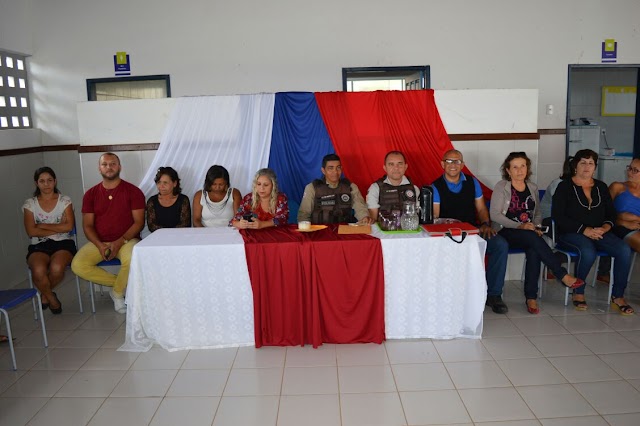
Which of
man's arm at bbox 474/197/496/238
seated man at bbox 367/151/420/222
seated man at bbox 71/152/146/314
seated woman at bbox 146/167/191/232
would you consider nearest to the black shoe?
man's arm at bbox 474/197/496/238

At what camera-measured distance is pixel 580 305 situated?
12.0 feet

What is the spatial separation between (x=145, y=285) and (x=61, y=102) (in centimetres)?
325

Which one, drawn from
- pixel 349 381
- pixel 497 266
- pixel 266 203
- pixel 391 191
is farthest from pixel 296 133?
pixel 349 381

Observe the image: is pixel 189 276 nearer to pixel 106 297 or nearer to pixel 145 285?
pixel 145 285

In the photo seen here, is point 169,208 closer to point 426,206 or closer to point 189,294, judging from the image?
point 189,294

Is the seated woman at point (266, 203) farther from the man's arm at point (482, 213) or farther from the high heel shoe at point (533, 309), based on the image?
the high heel shoe at point (533, 309)

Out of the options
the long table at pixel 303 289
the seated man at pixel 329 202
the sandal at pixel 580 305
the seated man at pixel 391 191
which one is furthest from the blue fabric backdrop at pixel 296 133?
the sandal at pixel 580 305

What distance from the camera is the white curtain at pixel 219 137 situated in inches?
160

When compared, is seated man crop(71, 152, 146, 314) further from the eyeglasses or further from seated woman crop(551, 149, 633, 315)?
seated woman crop(551, 149, 633, 315)

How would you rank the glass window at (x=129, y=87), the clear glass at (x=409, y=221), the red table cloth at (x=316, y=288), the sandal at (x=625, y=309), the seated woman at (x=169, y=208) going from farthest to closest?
the glass window at (x=129, y=87)
the seated woman at (x=169, y=208)
the sandal at (x=625, y=309)
the clear glass at (x=409, y=221)
the red table cloth at (x=316, y=288)

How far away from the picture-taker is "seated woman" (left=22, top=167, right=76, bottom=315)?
12.7ft

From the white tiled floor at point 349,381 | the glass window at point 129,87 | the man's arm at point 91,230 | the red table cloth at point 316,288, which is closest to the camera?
the white tiled floor at point 349,381

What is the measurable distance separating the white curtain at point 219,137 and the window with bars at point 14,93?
6.46ft

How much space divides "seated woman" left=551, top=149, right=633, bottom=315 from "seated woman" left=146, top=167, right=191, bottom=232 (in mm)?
2830
